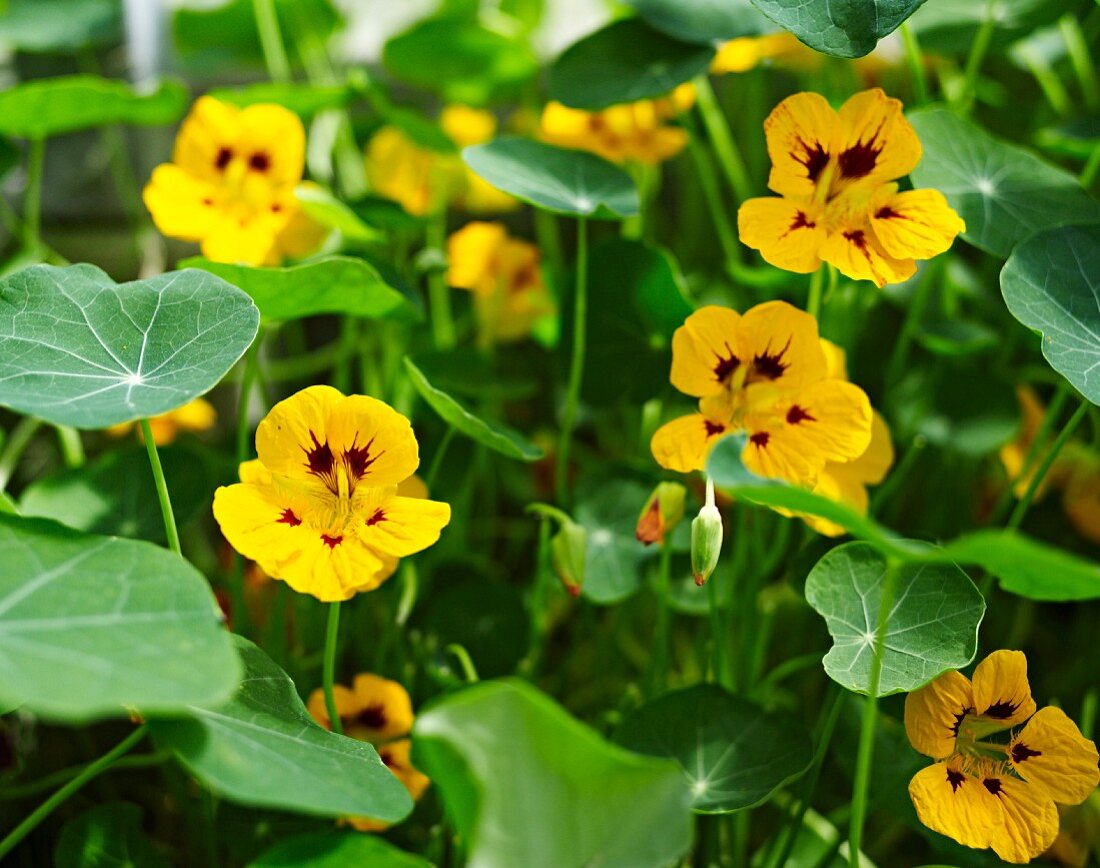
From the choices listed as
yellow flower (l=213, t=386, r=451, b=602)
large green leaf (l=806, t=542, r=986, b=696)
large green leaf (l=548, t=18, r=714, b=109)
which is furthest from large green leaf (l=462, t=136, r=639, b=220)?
large green leaf (l=806, t=542, r=986, b=696)

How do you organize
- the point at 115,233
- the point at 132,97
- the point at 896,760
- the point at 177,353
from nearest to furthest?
1. the point at 177,353
2. the point at 896,760
3. the point at 132,97
4. the point at 115,233

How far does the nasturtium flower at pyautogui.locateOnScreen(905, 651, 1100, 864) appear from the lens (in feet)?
2.38

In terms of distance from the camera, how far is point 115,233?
5.06ft

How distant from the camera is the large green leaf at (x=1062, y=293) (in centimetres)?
81

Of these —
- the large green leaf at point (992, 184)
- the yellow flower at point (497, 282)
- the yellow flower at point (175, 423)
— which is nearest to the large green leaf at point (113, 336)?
the yellow flower at point (175, 423)

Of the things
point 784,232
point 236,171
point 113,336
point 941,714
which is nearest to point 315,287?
point 113,336

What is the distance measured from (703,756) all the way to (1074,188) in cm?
68

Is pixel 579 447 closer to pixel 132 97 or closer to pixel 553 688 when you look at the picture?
pixel 553 688

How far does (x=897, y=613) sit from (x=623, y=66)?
686 mm

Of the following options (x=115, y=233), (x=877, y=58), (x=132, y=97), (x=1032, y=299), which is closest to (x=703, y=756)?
(x=1032, y=299)

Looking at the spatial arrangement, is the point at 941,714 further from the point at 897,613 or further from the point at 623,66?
the point at 623,66

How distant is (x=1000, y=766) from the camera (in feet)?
2.53

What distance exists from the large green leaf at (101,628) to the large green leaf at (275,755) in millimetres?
40

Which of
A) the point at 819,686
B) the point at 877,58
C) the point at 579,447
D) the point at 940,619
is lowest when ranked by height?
the point at 819,686
